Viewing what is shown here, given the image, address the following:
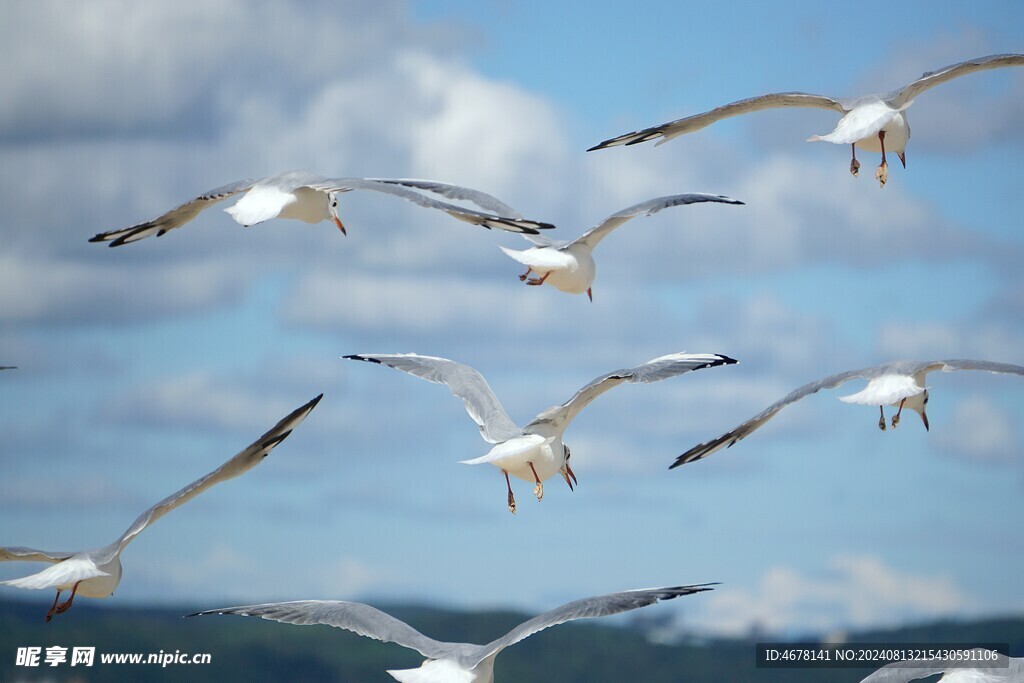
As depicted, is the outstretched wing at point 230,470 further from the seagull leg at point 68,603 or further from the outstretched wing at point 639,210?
the outstretched wing at point 639,210

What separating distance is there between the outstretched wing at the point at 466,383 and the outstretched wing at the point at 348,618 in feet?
3.36

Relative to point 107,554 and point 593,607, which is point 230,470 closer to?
point 107,554

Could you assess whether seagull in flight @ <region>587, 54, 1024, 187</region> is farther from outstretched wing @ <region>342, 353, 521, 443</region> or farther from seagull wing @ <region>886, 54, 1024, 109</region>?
outstretched wing @ <region>342, 353, 521, 443</region>

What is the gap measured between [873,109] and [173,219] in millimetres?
3887

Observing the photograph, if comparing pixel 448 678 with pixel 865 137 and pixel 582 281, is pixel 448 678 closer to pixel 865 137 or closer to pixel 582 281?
pixel 582 281

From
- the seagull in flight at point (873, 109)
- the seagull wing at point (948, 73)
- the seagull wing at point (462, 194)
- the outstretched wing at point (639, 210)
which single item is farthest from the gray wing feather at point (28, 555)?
the seagull wing at point (948, 73)

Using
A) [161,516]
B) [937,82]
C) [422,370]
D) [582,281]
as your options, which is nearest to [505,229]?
[582,281]

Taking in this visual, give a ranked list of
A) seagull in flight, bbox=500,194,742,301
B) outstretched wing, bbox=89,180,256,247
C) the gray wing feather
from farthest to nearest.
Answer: seagull in flight, bbox=500,194,742,301 < outstretched wing, bbox=89,180,256,247 < the gray wing feather

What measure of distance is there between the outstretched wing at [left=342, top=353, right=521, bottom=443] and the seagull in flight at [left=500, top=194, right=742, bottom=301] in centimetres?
67

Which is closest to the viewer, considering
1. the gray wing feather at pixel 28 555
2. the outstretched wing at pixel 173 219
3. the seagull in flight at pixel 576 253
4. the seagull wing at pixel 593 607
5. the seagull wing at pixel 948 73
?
the seagull wing at pixel 593 607

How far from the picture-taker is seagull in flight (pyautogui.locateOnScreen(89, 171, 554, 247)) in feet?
25.8

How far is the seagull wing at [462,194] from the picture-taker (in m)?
8.29

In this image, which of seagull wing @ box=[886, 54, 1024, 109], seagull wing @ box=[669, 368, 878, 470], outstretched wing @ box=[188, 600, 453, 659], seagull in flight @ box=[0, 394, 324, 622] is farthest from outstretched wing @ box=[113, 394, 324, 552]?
seagull wing @ box=[886, 54, 1024, 109]

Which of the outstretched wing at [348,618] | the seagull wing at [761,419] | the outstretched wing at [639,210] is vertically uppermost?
the outstretched wing at [639,210]
